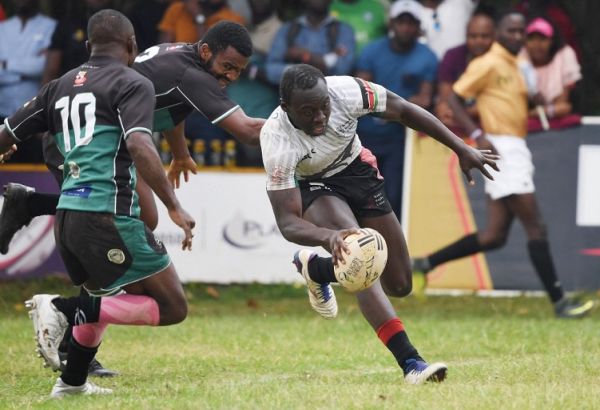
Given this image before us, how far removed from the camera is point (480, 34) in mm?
13594

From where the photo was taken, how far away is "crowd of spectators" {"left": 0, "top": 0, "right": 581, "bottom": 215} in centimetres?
1380

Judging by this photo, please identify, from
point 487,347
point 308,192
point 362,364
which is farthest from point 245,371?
point 487,347

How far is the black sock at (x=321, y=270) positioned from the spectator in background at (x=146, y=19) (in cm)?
691

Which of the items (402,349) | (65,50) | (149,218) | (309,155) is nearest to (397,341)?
(402,349)

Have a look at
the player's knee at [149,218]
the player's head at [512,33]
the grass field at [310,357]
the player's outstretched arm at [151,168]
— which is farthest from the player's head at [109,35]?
the player's head at [512,33]

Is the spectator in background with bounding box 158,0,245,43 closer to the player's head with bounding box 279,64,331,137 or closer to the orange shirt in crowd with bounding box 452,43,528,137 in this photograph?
the orange shirt in crowd with bounding box 452,43,528,137

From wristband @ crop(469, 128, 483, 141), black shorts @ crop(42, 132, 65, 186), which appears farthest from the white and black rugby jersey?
wristband @ crop(469, 128, 483, 141)

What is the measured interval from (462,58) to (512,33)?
121 centimetres

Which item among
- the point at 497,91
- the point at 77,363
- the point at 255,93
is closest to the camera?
the point at 77,363

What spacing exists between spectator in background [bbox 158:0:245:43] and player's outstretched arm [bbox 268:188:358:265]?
6785 millimetres

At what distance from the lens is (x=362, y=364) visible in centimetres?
918

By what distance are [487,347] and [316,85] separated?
335cm

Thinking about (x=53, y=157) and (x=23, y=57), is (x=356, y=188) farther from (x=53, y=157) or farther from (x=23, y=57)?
(x=23, y=57)

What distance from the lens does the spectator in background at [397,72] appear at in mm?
13805
